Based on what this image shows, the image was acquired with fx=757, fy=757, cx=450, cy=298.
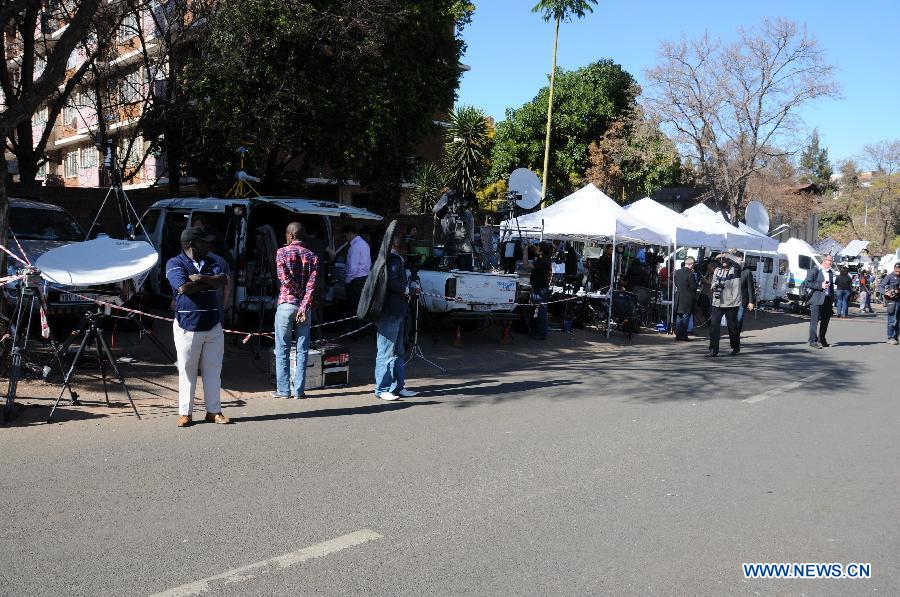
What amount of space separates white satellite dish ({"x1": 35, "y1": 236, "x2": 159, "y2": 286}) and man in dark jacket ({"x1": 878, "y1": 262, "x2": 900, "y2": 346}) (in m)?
16.4

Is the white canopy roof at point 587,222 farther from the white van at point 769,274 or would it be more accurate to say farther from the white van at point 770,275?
the white van at point 770,275

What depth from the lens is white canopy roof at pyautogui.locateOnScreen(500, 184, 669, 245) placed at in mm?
16641

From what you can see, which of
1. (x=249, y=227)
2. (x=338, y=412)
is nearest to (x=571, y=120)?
(x=249, y=227)

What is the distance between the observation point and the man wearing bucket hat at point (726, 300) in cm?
1452

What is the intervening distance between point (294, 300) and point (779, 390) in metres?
6.85

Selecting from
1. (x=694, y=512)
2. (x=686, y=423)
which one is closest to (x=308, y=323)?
(x=686, y=423)

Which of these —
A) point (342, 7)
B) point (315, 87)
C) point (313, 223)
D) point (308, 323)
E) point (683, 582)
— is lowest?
point (683, 582)

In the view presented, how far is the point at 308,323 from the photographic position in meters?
8.85

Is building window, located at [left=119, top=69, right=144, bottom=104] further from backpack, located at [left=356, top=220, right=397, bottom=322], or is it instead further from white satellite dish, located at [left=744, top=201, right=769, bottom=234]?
white satellite dish, located at [left=744, top=201, right=769, bottom=234]

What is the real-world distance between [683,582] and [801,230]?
59741mm

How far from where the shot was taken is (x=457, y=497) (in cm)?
556

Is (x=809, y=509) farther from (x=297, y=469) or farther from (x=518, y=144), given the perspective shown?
(x=518, y=144)

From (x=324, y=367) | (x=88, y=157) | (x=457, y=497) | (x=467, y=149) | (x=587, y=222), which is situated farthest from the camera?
(x=88, y=157)

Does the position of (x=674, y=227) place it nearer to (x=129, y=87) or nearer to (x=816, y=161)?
(x=129, y=87)
